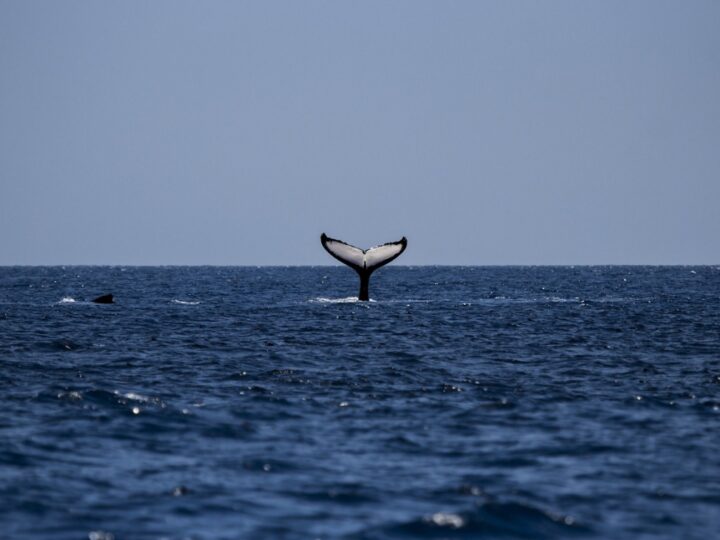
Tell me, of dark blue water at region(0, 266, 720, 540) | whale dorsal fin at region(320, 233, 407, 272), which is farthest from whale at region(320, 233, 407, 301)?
dark blue water at region(0, 266, 720, 540)

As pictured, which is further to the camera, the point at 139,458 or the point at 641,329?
the point at 641,329

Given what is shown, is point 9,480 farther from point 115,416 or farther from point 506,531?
point 506,531

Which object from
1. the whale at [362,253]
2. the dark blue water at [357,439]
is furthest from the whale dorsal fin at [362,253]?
the dark blue water at [357,439]

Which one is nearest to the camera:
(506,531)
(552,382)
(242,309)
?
(506,531)

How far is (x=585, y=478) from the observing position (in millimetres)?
11578

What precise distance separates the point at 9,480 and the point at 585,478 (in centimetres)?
577

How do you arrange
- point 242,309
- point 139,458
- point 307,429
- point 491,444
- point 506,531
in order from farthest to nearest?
point 242,309
point 307,429
point 491,444
point 139,458
point 506,531

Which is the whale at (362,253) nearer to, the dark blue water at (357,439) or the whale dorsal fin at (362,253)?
the whale dorsal fin at (362,253)

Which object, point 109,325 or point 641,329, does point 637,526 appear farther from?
point 109,325

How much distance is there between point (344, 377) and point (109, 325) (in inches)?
629

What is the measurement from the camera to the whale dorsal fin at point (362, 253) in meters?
42.1

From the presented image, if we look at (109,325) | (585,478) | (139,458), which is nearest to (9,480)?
(139,458)

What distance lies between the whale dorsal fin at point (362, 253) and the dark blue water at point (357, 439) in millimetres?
14197

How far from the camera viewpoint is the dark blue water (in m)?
10.0
